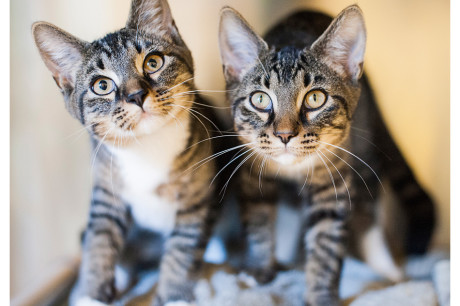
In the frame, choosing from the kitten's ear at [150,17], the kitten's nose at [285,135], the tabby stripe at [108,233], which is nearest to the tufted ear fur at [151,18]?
the kitten's ear at [150,17]

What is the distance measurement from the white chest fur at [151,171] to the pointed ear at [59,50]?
7.6 inches

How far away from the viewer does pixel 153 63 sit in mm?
908

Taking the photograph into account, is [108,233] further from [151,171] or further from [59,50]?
[59,50]

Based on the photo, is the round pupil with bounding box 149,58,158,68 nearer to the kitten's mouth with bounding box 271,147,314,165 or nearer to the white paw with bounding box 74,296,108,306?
the kitten's mouth with bounding box 271,147,314,165

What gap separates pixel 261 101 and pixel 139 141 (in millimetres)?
282

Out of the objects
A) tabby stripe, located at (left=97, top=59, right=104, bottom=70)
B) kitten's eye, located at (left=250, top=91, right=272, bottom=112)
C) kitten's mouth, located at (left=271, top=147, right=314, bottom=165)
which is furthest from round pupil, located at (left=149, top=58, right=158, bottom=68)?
kitten's mouth, located at (left=271, top=147, right=314, bottom=165)

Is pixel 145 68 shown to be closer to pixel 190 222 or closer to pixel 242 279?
pixel 190 222

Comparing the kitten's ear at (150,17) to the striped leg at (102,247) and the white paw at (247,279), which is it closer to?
the striped leg at (102,247)

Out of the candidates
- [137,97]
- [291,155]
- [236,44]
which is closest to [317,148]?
[291,155]

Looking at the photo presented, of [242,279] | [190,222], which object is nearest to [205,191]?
[190,222]

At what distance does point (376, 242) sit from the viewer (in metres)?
1.05

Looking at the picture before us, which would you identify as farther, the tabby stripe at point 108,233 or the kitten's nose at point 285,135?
the tabby stripe at point 108,233

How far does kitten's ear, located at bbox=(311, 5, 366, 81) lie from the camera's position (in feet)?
2.92

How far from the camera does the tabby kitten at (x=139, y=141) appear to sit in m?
0.89
